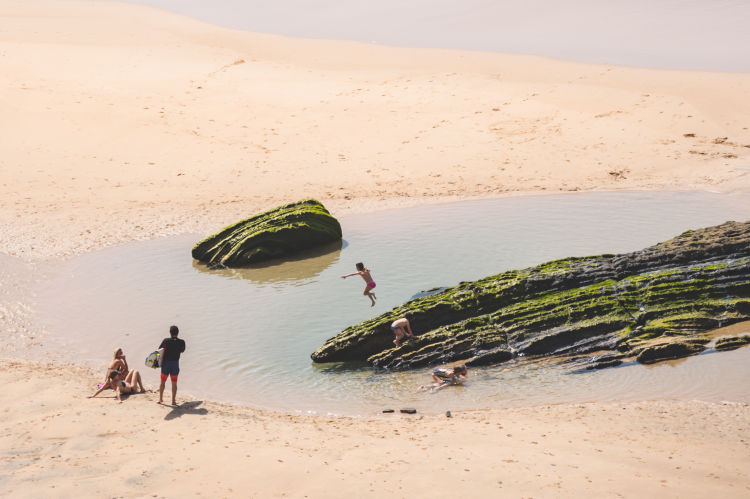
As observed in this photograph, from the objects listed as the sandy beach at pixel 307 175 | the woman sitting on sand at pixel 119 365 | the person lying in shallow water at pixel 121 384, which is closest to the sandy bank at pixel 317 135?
the sandy beach at pixel 307 175

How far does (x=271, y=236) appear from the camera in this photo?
901 inches

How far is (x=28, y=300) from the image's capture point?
1972cm

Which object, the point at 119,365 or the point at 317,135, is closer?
the point at 119,365

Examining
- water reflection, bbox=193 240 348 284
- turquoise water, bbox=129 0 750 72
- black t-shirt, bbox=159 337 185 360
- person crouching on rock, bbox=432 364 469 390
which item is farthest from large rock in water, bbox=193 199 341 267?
turquoise water, bbox=129 0 750 72

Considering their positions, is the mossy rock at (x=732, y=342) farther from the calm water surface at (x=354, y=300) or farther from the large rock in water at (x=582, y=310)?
the large rock in water at (x=582, y=310)

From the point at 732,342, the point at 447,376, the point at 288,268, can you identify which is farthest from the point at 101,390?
the point at 732,342

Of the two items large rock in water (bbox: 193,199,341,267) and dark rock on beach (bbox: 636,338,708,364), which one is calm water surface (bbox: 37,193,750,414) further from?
large rock in water (bbox: 193,199,341,267)

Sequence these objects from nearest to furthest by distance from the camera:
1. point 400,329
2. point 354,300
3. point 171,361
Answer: point 171,361, point 400,329, point 354,300

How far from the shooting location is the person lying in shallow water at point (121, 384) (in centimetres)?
1370

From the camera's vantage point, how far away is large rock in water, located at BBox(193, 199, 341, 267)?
22531mm

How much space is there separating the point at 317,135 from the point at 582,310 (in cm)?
Result: 1842

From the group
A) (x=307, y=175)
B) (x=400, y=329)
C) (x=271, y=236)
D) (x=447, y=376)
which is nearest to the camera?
(x=447, y=376)

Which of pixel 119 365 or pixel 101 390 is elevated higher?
pixel 119 365

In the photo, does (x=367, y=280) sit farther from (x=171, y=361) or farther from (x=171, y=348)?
(x=171, y=361)
